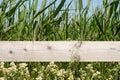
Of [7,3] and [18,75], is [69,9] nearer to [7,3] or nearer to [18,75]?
[7,3]

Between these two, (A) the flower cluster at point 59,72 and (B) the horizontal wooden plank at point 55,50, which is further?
(A) the flower cluster at point 59,72

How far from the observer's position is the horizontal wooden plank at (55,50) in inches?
114

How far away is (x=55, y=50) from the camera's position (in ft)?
9.56

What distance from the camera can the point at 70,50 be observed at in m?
2.92

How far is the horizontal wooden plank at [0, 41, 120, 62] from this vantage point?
289cm

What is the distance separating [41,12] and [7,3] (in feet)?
1.02

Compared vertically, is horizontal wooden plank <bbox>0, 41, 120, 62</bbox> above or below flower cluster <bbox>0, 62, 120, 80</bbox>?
above

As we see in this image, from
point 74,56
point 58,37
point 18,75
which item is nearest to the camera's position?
point 74,56

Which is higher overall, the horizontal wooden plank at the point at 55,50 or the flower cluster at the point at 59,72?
the horizontal wooden plank at the point at 55,50

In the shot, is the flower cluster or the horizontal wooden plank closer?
the horizontal wooden plank

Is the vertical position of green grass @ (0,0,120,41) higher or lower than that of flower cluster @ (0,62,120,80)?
higher

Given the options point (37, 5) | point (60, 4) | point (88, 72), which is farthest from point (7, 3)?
point (88, 72)

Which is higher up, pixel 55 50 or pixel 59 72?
pixel 55 50

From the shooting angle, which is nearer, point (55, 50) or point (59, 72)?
point (55, 50)
